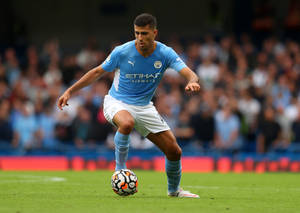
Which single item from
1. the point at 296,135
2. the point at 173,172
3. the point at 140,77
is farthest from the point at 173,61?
the point at 296,135

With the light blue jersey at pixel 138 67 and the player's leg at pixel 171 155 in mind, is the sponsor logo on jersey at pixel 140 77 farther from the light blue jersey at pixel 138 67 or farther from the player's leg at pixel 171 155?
the player's leg at pixel 171 155

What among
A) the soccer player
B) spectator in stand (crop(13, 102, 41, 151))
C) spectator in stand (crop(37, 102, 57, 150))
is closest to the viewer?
the soccer player

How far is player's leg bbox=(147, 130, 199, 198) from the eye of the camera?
862 cm

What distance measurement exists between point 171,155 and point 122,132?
2.44 feet

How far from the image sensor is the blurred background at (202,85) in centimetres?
1695

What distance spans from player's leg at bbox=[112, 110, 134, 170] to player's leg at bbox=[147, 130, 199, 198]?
408 millimetres

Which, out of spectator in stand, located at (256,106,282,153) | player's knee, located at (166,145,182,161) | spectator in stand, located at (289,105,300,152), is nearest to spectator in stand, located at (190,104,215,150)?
spectator in stand, located at (256,106,282,153)

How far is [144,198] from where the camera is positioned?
27.8 ft

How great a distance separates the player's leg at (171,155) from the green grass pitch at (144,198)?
0.20 metres

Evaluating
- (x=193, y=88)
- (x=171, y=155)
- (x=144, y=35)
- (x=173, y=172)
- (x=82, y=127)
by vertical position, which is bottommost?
(x=173, y=172)

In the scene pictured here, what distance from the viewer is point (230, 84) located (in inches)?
717

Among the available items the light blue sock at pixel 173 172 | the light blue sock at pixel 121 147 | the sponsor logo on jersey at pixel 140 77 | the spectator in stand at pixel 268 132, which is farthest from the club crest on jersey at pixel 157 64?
the spectator in stand at pixel 268 132

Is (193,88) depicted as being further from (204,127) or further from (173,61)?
(204,127)

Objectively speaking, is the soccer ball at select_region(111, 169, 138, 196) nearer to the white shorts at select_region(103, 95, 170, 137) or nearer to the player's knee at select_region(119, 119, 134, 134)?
the player's knee at select_region(119, 119, 134, 134)
